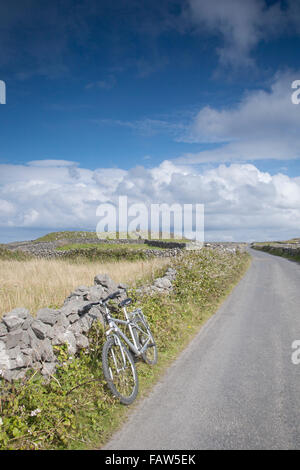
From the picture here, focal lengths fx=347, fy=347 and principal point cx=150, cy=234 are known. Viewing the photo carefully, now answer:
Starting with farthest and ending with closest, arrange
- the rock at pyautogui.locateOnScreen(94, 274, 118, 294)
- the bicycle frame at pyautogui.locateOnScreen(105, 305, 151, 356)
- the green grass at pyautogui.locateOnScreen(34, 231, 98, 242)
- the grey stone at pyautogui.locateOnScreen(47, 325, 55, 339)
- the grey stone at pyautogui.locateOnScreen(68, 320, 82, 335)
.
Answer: the green grass at pyautogui.locateOnScreen(34, 231, 98, 242)
the rock at pyautogui.locateOnScreen(94, 274, 118, 294)
the grey stone at pyautogui.locateOnScreen(68, 320, 82, 335)
the grey stone at pyautogui.locateOnScreen(47, 325, 55, 339)
the bicycle frame at pyautogui.locateOnScreen(105, 305, 151, 356)

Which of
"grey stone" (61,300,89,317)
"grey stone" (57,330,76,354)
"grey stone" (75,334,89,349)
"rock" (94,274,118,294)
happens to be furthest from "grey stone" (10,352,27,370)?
"rock" (94,274,118,294)

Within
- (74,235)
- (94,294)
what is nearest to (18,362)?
(94,294)

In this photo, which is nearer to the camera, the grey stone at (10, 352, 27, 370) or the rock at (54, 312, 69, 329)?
the grey stone at (10, 352, 27, 370)

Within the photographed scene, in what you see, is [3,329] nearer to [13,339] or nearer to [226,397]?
[13,339]

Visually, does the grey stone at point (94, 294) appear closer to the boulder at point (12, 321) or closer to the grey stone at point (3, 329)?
the boulder at point (12, 321)

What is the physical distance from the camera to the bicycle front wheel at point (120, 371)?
18.7ft

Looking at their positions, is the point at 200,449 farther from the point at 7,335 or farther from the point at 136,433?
the point at 7,335

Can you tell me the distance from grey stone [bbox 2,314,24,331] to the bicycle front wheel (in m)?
1.54

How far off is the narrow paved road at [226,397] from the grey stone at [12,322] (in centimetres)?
243

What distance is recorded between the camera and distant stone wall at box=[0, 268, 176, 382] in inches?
221

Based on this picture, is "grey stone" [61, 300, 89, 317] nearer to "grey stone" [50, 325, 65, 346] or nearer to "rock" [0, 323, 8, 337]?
"grey stone" [50, 325, 65, 346]

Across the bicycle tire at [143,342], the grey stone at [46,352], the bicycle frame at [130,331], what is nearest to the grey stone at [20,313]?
the grey stone at [46,352]

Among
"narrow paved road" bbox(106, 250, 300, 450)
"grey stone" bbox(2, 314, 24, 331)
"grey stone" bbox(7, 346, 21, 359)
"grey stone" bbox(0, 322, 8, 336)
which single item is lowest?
"narrow paved road" bbox(106, 250, 300, 450)

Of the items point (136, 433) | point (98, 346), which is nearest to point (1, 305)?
point (98, 346)
